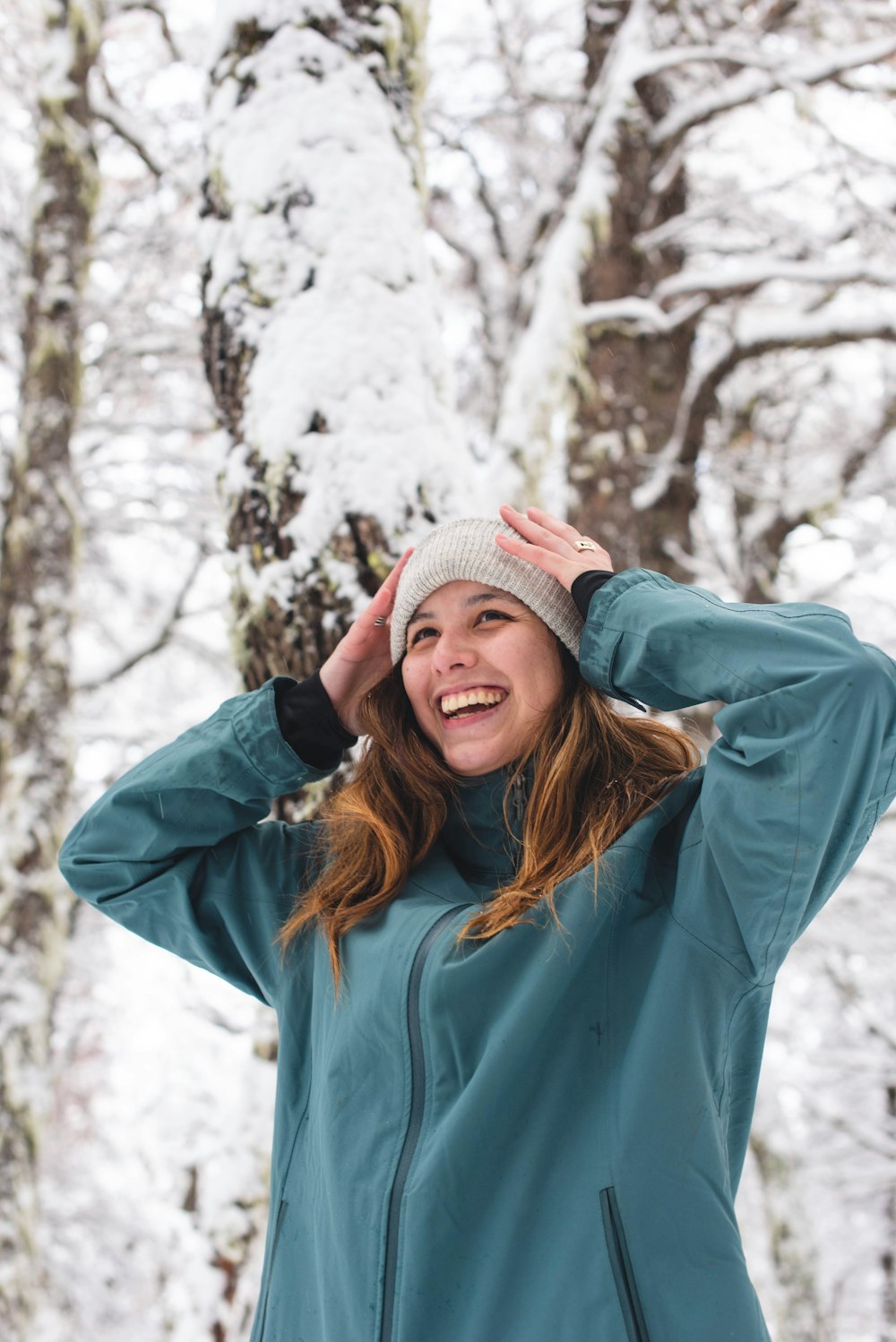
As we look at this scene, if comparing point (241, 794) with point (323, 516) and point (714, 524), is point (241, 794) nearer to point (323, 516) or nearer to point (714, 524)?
point (323, 516)

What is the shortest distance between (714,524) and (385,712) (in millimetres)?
9098

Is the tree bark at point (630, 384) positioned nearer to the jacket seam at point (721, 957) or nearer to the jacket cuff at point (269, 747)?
the jacket cuff at point (269, 747)

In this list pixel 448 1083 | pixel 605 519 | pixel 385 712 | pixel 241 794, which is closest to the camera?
pixel 448 1083

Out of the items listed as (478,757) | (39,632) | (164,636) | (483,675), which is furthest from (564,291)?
(478,757)

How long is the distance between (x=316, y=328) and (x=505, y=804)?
1.18 metres

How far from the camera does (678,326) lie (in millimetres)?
5844

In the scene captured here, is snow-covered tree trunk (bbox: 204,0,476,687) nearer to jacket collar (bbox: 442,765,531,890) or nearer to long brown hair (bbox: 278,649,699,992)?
long brown hair (bbox: 278,649,699,992)

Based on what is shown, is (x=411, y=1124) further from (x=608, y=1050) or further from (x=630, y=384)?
(x=630, y=384)

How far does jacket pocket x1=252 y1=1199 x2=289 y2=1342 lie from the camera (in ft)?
5.65

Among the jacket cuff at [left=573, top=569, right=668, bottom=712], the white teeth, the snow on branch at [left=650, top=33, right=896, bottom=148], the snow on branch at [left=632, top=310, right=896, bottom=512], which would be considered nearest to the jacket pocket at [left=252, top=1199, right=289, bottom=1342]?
the white teeth

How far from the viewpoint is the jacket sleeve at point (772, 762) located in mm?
1388

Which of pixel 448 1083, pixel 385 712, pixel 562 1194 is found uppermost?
pixel 385 712

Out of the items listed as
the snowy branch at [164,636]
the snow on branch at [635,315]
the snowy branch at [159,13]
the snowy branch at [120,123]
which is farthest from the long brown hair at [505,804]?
the snowy branch at [159,13]

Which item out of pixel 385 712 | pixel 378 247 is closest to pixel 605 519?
pixel 378 247
